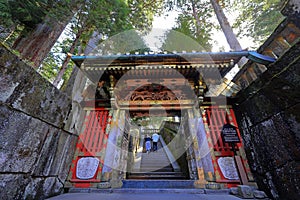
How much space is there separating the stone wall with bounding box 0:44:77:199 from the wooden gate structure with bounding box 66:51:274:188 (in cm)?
94

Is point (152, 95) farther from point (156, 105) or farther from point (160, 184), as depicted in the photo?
point (160, 184)

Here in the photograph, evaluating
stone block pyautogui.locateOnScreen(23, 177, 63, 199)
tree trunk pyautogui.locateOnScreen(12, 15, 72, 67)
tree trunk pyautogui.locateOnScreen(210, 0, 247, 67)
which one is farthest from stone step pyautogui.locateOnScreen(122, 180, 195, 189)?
tree trunk pyautogui.locateOnScreen(210, 0, 247, 67)

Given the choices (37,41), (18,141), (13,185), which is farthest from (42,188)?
(37,41)

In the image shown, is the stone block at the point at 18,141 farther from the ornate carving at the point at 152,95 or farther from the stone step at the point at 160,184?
the ornate carving at the point at 152,95

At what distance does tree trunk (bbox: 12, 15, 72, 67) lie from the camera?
554cm

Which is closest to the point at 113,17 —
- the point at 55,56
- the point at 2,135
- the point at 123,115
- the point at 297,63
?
the point at 55,56

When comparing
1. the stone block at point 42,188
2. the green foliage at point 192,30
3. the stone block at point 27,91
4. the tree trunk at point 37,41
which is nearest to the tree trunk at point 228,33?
the green foliage at point 192,30

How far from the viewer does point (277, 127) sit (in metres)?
2.74

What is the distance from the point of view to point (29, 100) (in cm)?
245

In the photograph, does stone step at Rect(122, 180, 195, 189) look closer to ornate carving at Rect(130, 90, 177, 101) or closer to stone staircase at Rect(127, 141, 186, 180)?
stone staircase at Rect(127, 141, 186, 180)

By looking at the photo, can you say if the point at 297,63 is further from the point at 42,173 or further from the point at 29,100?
the point at 42,173

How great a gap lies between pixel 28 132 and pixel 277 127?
16.4 feet

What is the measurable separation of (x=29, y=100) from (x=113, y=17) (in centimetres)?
624

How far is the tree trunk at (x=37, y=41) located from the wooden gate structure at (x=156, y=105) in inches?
121
